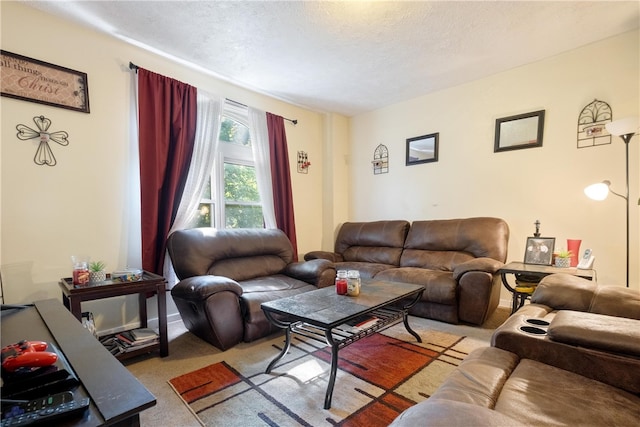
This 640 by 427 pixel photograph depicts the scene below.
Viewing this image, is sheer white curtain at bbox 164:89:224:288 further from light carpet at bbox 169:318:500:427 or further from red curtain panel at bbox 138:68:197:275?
light carpet at bbox 169:318:500:427

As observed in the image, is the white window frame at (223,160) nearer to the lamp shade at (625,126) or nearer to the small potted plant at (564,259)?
the small potted plant at (564,259)

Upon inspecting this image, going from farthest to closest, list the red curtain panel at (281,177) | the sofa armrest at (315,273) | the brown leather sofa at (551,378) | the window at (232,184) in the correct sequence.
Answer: the red curtain panel at (281,177), the window at (232,184), the sofa armrest at (315,273), the brown leather sofa at (551,378)

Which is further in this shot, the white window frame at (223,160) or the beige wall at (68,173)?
the white window frame at (223,160)

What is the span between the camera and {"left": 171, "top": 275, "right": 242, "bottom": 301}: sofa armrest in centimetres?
215

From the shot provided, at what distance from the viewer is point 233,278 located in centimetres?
284

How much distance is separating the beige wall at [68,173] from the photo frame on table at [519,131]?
3.49 m

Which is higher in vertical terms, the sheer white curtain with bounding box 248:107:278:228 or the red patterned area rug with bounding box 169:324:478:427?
the sheer white curtain with bounding box 248:107:278:228

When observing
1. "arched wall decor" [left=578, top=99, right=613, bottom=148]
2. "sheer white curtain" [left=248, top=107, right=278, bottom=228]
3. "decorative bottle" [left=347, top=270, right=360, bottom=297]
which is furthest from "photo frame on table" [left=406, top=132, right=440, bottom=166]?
"decorative bottle" [left=347, top=270, right=360, bottom=297]

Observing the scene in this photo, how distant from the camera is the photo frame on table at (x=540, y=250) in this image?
106 inches

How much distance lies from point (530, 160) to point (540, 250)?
0.99 metres

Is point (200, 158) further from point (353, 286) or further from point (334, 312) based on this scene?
point (334, 312)

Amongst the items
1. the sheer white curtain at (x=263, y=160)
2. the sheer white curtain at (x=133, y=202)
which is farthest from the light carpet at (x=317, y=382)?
the sheer white curtain at (x=263, y=160)

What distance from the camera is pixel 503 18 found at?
234cm

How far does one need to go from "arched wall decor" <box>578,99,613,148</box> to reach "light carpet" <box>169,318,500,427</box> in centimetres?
212
